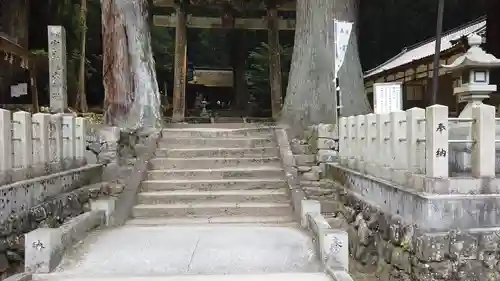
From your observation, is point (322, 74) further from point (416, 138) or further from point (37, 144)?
point (37, 144)

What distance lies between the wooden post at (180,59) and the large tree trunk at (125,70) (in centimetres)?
652

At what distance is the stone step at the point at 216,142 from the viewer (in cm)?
1022

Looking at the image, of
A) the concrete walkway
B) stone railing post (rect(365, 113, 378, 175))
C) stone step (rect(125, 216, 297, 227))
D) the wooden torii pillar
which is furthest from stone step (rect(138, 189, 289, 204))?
the wooden torii pillar

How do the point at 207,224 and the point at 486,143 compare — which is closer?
the point at 486,143

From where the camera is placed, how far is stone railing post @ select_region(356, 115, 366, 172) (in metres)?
8.05

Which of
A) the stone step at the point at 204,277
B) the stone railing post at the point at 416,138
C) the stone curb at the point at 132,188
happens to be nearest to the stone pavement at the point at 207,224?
the stone step at the point at 204,277

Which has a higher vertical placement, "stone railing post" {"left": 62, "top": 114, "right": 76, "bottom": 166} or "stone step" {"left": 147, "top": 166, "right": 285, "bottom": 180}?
"stone railing post" {"left": 62, "top": 114, "right": 76, "bottom": 166}

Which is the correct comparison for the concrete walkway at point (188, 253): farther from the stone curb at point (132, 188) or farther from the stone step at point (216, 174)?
the stone step at point (216, 174)

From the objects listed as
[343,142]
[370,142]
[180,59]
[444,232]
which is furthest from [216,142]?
[180,59]

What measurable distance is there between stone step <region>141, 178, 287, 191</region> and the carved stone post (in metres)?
3.38

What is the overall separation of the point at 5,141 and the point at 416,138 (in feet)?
16.6

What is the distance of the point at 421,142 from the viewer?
5.84 m

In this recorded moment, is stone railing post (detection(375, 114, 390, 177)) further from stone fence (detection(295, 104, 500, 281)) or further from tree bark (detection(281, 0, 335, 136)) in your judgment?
tree bark (detection(281, 0, 335, 136))

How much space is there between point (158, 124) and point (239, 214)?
4.03 meters
